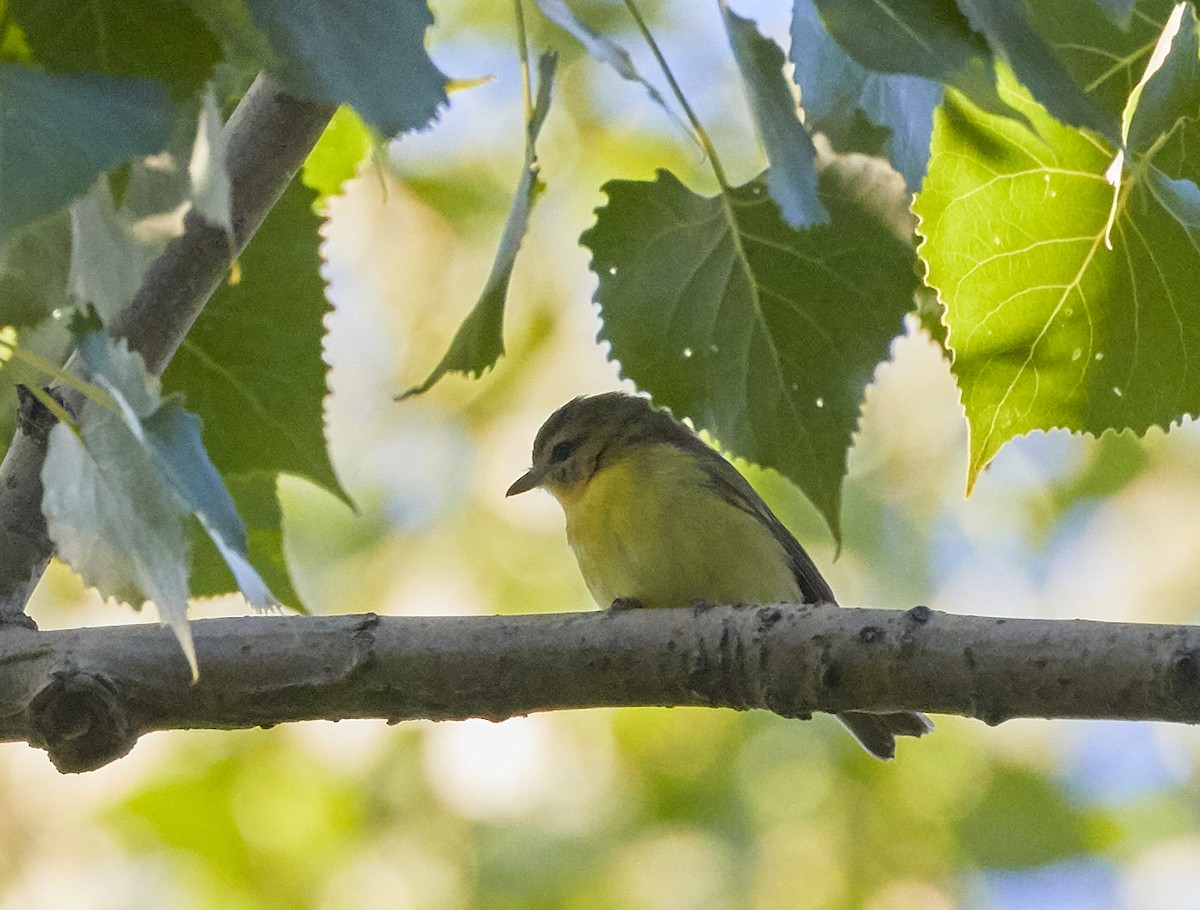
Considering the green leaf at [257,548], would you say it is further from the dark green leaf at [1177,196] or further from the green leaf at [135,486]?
the dark green leaf at [1177,196]

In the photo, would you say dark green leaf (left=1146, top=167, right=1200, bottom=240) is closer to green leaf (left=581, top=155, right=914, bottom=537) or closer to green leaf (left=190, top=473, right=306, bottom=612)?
green leaf (left=581, top=155, right=914, bottom=537)

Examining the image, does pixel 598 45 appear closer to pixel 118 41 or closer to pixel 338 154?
pixel 118 41

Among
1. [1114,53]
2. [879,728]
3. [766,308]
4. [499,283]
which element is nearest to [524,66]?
[499,283]

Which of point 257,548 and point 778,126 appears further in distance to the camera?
point 257,548

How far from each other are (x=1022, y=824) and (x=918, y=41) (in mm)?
6686

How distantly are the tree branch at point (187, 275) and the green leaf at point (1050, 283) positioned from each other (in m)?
1.01

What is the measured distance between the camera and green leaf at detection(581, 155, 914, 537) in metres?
2.12

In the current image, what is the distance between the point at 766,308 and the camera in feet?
7.09

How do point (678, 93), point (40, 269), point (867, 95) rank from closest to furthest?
point (40, 269), point (867, 95), point (678, 93)

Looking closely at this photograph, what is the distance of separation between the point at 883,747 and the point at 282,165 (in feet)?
10.6

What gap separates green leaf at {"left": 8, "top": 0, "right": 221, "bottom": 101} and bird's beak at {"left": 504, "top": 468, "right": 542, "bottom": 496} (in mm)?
4108

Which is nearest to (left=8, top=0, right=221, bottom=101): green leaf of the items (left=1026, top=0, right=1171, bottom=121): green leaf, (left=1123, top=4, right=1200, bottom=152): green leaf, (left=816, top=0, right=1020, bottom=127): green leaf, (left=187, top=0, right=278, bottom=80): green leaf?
(left=187, top=0, right=278, bottom=80): green leaf

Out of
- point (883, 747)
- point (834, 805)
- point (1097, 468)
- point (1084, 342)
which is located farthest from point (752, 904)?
point (1084, 342)

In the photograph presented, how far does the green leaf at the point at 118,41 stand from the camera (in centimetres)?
123
